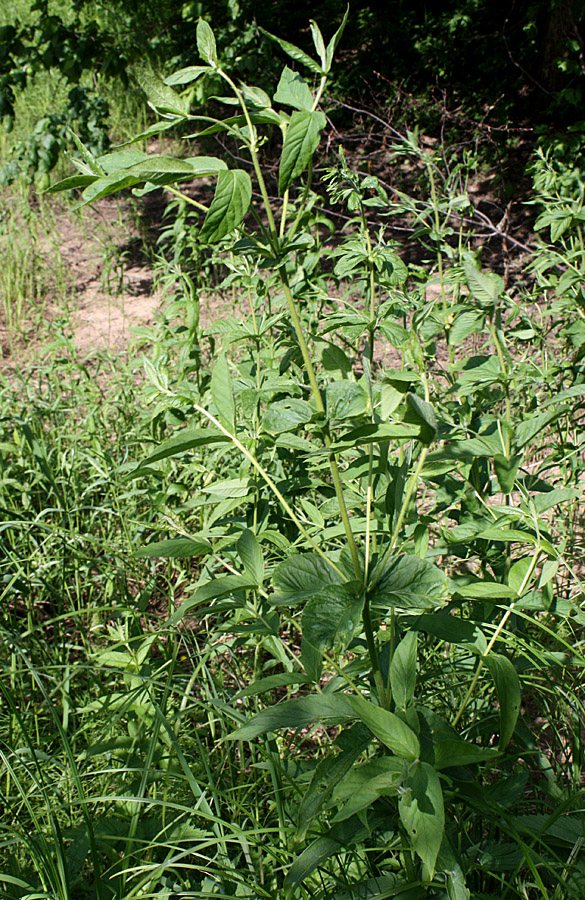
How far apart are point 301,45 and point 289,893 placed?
8342mm

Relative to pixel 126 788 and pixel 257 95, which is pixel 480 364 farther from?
pixel 126 788

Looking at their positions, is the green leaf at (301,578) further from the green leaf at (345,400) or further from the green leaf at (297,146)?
the green leaf at (297,146)

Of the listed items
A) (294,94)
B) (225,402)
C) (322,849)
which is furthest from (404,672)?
(294,94)

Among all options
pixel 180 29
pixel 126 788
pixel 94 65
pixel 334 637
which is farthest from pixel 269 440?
pixel 180 29

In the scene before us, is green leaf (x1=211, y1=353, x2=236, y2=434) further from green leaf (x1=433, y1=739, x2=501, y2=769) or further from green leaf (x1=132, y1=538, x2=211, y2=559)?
green leaf (x1=433, y1=739, x2=501, y2=769)

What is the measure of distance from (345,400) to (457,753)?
0.45m

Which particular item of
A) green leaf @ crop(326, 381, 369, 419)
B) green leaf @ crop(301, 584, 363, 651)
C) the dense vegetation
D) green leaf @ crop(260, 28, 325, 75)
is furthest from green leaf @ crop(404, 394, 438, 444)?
green leaf @ crop(260, 28, 325, 75)

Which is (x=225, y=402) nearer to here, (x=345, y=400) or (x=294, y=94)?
(x=345, y=400)

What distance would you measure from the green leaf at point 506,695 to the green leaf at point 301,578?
0.74 feet

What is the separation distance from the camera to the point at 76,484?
2312 millimetres

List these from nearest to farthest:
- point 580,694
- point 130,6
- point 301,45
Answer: point 580,694
point 130,6
point 301,45

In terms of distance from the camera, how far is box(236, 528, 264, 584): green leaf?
40.1 inches

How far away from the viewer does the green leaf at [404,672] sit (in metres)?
0.85

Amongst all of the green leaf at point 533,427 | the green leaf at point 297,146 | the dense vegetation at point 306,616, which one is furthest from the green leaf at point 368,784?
the green leaf at point 297,146
